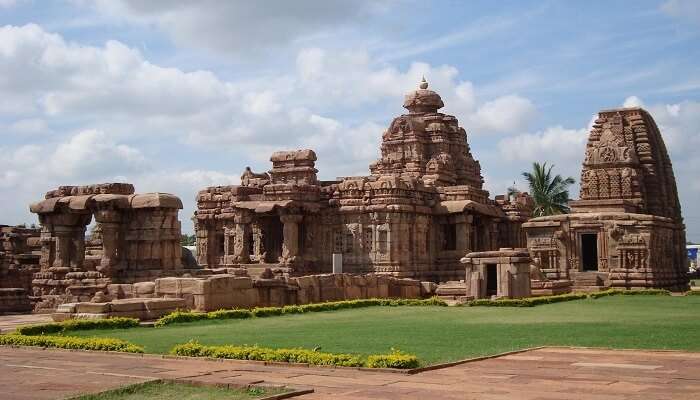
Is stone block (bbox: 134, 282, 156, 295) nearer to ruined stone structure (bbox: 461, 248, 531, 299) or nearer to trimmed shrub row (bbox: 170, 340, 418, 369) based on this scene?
trimmed shrub row (bbox: 170, 340, 418, 369)

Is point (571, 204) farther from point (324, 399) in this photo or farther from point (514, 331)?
point (324, 399)

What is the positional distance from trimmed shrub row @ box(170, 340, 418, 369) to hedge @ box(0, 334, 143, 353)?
887 mm

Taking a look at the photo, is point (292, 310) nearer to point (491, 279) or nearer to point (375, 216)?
point (491, 279)

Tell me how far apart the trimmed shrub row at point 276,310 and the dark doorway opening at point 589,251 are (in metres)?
13.8

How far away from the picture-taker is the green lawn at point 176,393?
815 cm

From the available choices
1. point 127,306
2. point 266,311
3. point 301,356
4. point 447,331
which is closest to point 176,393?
point 301,356

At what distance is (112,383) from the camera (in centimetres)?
898

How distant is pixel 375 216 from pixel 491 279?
924 centimetres

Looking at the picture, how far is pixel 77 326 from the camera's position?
16.4 m

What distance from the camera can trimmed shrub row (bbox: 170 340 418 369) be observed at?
32.3 ft

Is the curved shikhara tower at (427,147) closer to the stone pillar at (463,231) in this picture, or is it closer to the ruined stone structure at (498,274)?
the stone pillar at (463,231)

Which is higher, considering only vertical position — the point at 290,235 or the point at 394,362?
the point at 290,235

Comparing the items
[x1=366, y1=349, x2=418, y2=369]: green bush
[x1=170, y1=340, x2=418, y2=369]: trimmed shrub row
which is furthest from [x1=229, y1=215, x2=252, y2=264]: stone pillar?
[x1=366, y1=349, x2=418, y2=369]: green bush

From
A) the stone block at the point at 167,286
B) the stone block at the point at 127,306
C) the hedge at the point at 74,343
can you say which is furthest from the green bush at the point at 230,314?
the hedge at the point at 74,343
